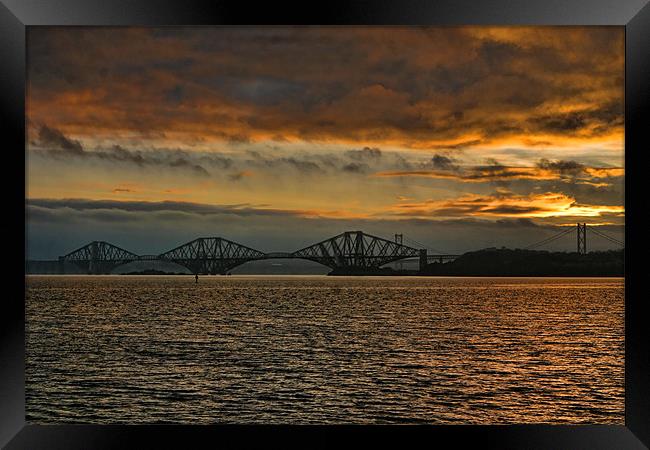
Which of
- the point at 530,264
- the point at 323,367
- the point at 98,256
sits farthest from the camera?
the point at 530,264

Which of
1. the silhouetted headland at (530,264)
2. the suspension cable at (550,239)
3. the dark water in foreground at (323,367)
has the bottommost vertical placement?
the dark water in foreground at (323,367)

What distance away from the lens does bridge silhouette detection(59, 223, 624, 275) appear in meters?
44.7

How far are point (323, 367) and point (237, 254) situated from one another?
33078mm

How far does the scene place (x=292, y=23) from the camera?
8.54ft

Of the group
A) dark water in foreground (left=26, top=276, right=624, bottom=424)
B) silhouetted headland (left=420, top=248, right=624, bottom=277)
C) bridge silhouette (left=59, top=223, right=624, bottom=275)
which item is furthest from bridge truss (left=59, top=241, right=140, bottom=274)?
silhouetted headland (left=420, top=248, right=624, bottom=277)

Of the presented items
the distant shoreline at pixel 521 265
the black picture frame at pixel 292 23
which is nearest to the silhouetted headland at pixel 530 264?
the distant shoreline at pixel 521 265

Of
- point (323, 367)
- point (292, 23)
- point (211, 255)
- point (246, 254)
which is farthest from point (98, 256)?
point (292, 23)

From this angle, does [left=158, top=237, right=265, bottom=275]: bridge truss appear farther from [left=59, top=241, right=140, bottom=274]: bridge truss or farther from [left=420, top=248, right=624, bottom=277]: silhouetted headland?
[left=420, top=248, right=624, bottom=277]: silhouetted headland

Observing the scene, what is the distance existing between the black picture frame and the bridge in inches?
1590

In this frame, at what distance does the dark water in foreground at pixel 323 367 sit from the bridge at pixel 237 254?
16.7m

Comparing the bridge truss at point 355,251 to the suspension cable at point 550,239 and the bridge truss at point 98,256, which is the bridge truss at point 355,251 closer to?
the suspension cable at point 550,239

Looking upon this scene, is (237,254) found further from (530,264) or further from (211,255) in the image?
(530,264)

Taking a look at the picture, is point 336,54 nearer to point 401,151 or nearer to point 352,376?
point 401,151

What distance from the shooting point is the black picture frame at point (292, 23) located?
2.53 meters
